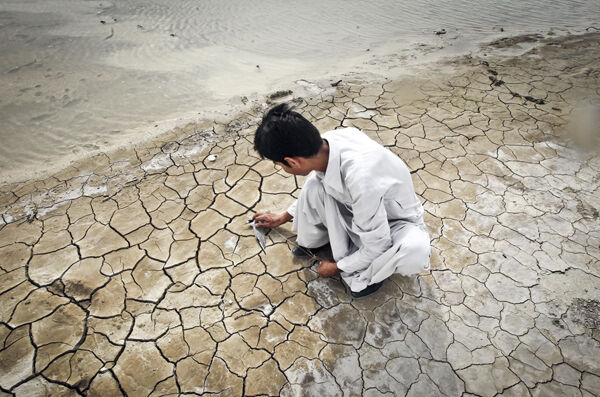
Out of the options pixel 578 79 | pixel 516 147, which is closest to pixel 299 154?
pixel 516 147

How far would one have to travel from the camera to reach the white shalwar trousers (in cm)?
160

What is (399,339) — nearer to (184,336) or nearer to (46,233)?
(184,336)

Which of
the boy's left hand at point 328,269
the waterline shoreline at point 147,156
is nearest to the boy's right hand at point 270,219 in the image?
the boy's left hand at point 328,269

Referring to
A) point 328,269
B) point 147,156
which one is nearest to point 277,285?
point 328,269

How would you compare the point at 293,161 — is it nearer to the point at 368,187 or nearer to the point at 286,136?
the point at 286,136

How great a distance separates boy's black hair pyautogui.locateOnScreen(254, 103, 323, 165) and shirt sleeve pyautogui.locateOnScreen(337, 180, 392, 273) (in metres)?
0.31

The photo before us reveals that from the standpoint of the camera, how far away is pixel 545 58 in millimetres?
4570

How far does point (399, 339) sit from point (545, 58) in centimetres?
508

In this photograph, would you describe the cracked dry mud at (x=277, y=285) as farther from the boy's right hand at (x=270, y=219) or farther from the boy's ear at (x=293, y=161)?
the boy's ear at (x=293, y=161)

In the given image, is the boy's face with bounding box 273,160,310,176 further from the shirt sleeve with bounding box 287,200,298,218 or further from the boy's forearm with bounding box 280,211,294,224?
the boy's forearm with bounding box 280,211,294,224

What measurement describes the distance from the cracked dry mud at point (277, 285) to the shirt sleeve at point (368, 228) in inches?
15.8

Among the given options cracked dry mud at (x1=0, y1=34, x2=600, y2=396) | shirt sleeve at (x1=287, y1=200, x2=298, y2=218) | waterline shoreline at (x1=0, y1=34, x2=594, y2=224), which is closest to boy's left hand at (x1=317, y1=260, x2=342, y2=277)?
cracked dry mud at (x1=0, y1=34, x2=600, y2=396)

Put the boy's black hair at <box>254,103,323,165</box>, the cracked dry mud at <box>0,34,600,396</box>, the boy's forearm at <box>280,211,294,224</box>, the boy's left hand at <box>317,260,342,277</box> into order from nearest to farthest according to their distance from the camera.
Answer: the boy's black hair at <box>254,103,323,165</box> → the cracked dry mud at <box>0,34,600,396</box> → the boy's left hand at <box>317,260,342,277</box> → the boy's forearm at <box>280,211,294,224</box>

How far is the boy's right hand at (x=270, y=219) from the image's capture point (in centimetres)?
225
